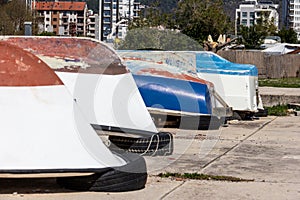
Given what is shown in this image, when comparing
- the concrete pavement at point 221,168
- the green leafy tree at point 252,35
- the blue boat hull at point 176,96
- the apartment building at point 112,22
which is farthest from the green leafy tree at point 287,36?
the blue boat hull at point 176,96

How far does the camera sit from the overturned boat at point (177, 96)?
12.6 m

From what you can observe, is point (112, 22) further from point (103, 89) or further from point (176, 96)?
point (103, 89)

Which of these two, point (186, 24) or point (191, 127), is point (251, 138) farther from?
point (186, 24)

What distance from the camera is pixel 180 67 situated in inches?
537

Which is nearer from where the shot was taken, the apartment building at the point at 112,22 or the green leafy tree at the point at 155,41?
the green leafy tree at the point at 155,41

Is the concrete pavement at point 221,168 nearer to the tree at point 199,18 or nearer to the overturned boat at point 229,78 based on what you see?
the overturned boat at point 229,78

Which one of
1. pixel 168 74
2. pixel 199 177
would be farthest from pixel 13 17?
pixel 199 177

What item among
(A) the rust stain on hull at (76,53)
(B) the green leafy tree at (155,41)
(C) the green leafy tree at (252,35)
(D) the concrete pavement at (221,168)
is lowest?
(C) the green leafy tree at (252,35)

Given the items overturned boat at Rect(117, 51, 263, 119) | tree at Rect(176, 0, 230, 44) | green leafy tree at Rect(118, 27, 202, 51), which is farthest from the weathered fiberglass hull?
tree at Rect(176, 0, 230, 44)

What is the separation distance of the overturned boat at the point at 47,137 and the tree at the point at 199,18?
39011 mm

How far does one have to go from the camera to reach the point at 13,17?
152 ft

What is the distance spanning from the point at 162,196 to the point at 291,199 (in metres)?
1.24

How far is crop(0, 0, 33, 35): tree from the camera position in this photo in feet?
138

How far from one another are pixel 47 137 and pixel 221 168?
8.77ft
